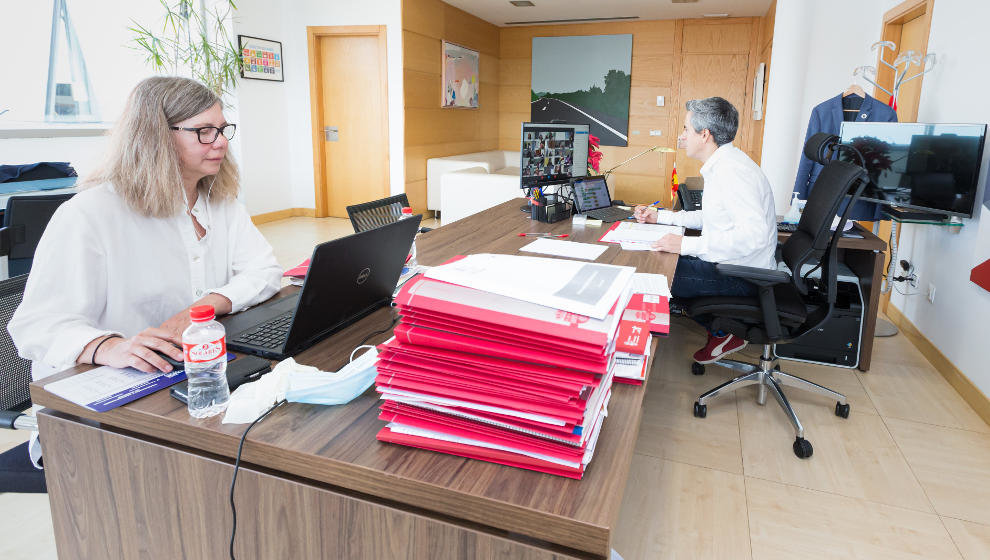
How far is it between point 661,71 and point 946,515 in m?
7.93

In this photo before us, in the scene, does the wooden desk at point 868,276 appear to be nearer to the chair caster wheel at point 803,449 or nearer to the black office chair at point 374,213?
the chair caster wheel at point 803,449

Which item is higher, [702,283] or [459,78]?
[459,78]

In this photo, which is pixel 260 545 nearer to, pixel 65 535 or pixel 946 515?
pixel 65 535

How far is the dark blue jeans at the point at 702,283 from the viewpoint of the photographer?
2.60 metres

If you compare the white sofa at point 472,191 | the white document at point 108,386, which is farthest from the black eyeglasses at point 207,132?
the white sofa at point 472,191

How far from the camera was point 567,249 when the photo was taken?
7.93 feet

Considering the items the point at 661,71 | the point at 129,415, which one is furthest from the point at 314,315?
the point at 661,71

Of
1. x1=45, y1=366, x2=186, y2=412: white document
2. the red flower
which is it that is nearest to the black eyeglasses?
x1=45, y1=366, x2=186, y2=412: white document

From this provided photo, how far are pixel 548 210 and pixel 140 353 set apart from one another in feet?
7.29

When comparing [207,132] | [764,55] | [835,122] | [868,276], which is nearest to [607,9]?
[764,55]

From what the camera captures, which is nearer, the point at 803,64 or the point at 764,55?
the point at 803,64

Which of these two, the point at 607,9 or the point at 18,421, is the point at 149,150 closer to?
the point at 18,421

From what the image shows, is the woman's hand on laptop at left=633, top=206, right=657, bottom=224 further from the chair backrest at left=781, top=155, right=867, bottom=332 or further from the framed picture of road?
the framed picture of road

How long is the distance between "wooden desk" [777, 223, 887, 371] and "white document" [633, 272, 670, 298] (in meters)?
1.55
